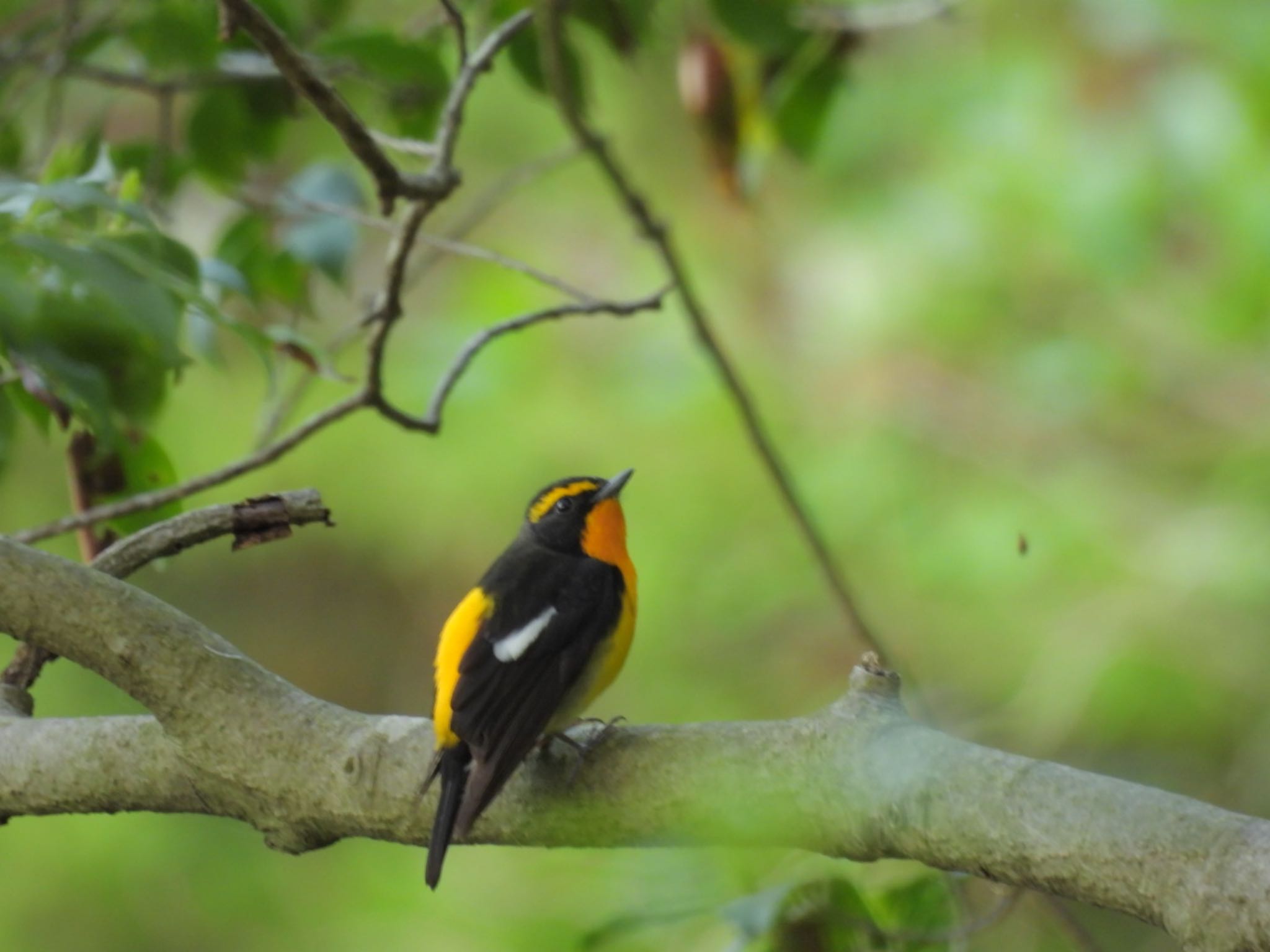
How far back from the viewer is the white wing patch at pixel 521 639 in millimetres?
2580

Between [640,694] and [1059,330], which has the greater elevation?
[1059,330]

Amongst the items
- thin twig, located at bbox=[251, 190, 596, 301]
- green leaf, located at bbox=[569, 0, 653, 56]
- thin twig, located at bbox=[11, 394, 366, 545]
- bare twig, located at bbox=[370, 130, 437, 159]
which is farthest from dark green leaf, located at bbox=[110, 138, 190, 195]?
green leaf, located at bbox=[569, 0, 653, 56]

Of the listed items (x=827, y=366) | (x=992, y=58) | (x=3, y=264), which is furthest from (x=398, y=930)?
(x=3, y=264)

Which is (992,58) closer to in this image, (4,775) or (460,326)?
(460,326)

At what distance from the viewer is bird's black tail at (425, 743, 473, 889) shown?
6.56 ft

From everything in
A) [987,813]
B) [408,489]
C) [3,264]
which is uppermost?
[3,264]

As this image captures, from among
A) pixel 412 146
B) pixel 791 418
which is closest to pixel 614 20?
pixel 412 146

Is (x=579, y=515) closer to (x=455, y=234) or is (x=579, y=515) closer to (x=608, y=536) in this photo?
(x=608, y=536)

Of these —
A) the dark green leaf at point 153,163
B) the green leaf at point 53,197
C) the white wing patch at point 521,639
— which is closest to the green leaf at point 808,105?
the white wing patch at point 521,639

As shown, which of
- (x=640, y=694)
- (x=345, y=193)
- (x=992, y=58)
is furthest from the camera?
(x=640, y=694)

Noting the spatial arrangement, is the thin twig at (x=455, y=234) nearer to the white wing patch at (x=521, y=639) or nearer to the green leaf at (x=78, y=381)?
the white wing patch at (x=521, y=639)

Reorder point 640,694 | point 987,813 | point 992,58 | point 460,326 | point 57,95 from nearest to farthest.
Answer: point 987,813
point 57,95
point 992,58
point 460,326
point 640,694

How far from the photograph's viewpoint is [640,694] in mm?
6699

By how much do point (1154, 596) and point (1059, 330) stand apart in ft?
4.09
